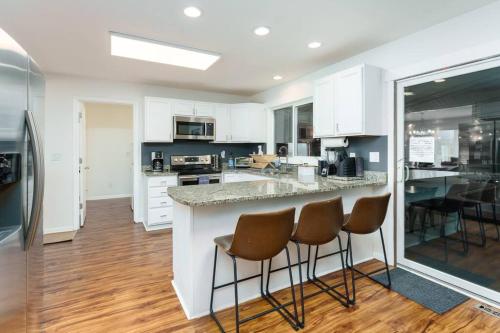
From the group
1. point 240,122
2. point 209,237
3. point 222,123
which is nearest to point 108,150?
point 222,123

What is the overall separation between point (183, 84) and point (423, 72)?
357cm

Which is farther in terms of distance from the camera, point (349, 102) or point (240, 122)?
point (240, 122)

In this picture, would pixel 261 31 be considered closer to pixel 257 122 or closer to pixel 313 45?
pixel 313 45

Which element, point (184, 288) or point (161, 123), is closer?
point (184, 288)

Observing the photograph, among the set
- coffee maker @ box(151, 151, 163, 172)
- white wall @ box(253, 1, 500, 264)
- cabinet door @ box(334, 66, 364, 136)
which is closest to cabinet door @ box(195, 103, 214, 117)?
coffee maker @ box(151, 151, 163, 172)

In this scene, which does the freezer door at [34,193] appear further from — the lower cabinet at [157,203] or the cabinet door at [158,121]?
the cabinet door at [158,121]

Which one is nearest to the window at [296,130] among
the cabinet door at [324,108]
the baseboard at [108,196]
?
the cabinet door at [324,108]

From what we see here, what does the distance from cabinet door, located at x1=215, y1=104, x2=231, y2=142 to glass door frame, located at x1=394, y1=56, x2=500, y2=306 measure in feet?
10.1

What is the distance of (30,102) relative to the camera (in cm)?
126

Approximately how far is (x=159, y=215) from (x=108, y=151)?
369cm

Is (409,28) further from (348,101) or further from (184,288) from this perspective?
(184,288)

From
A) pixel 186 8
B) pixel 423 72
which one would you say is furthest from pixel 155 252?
pixel 423 72

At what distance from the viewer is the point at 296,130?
4.51 metres

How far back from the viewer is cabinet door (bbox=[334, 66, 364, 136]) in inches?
112
